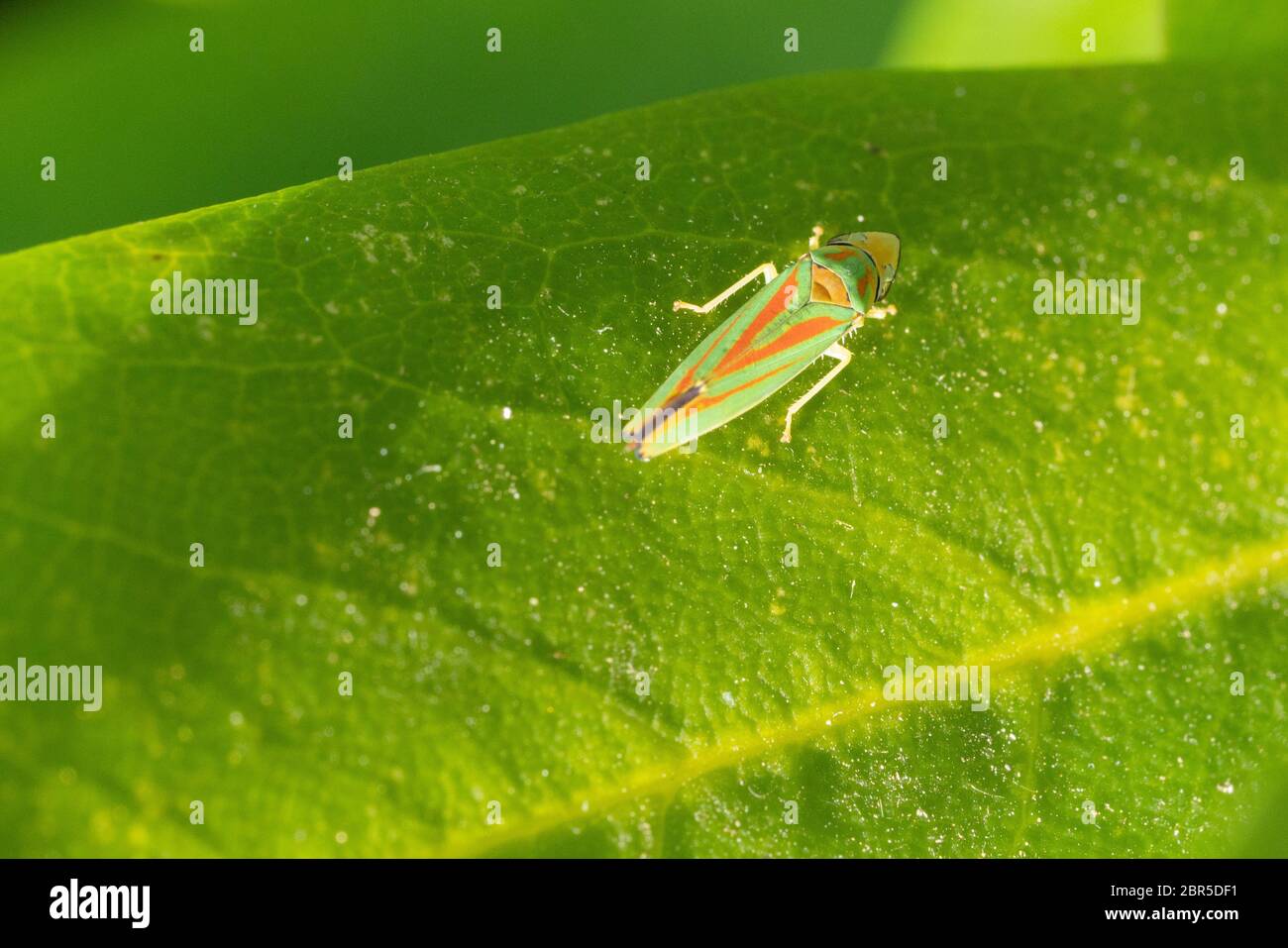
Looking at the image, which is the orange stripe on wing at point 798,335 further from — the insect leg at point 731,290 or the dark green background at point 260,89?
the dark green background at point 260,89

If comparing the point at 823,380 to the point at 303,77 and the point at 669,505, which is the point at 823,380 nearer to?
the point at 669,505

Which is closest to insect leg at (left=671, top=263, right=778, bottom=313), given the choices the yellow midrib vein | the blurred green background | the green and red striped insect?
the green and red striped insect

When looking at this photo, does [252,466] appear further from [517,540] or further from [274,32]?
[274,32]

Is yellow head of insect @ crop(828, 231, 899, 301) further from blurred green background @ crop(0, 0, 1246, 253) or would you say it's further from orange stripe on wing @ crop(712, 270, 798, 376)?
blurred green background @ crop(0, 0, 1246, 253)

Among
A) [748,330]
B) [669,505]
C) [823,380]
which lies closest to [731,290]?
[748,330]

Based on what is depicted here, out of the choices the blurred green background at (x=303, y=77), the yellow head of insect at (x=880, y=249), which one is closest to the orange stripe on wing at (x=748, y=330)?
the yellow head of insect at (x=880, y=249)
